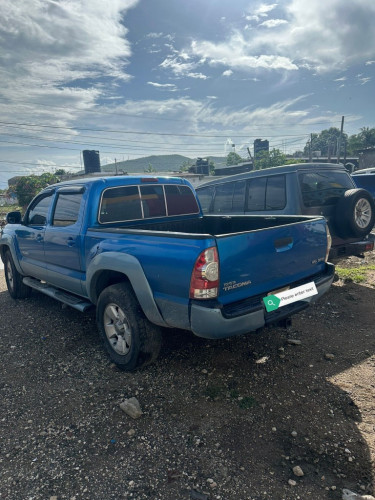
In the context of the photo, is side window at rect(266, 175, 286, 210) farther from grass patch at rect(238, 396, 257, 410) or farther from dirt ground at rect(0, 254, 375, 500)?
grass patch at rect(238, 396, 257, 410)

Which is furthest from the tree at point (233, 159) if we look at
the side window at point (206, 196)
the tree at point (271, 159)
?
the side window at point (206, 196)

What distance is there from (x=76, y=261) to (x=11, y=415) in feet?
5.43

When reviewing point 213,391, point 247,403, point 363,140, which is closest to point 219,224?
point 213,391

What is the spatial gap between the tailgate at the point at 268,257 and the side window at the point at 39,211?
10.2ft

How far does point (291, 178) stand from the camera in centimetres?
489

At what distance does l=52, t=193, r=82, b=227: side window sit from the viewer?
12.4 feet

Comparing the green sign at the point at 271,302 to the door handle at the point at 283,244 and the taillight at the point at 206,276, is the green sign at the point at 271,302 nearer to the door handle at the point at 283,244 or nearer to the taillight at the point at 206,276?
the door handle at the point at 283,244

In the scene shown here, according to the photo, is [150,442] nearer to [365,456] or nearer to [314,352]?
[365,456]

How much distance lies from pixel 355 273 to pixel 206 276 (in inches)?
179

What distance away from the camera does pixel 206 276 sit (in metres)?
2.35

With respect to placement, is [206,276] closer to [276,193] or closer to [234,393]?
[234,393]

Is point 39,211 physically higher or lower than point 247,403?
higher

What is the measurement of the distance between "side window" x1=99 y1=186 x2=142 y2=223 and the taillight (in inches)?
67.2

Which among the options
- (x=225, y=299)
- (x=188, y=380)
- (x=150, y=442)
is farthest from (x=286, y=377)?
(x=150, y=442)
